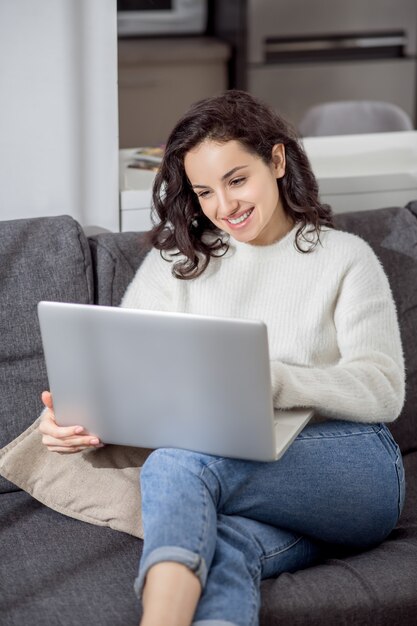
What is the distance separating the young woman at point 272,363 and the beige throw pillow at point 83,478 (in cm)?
12

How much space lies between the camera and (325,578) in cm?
154

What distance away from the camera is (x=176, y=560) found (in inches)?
53.9

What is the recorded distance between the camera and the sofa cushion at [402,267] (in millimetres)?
1979

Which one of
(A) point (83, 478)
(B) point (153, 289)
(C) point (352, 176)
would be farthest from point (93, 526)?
(C) point (352, 176)

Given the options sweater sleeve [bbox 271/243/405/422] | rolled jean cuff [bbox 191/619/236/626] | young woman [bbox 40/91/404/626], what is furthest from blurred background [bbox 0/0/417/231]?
rolled jean cuff [bbox 191/619/236/626]

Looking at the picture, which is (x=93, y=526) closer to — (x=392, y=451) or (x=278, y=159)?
(x=392, y=451)

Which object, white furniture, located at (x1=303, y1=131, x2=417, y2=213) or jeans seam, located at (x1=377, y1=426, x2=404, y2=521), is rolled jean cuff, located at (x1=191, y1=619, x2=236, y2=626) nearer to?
jeans seam, located at (x1=377, y1=426, x2=404, y2=521)

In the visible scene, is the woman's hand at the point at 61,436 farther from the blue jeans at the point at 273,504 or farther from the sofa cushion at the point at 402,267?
the sofa cushion at the point at 402,267

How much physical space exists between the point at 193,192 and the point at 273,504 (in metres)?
0.59

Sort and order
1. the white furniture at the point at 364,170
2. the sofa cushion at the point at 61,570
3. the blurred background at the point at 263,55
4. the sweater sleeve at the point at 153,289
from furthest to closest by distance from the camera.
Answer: the blurred background at the point at 263,55 < the white furniture at the point at 364,170 < the sweater sleeve at the point at 153,289 < the sofa cushion at the point at 61,570

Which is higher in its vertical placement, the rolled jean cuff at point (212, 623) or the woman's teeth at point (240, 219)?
the woman's teeth at point (240, 219)

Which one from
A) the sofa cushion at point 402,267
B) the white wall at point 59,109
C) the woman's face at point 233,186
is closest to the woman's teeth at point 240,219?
the woman's face at point 233,186

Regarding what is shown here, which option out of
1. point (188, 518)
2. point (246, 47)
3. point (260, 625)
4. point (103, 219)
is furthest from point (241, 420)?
point (246, 47)

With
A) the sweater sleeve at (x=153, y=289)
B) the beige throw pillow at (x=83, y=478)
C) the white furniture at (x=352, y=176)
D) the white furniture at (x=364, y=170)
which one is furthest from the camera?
the white furniture at (x=364, y=170)
